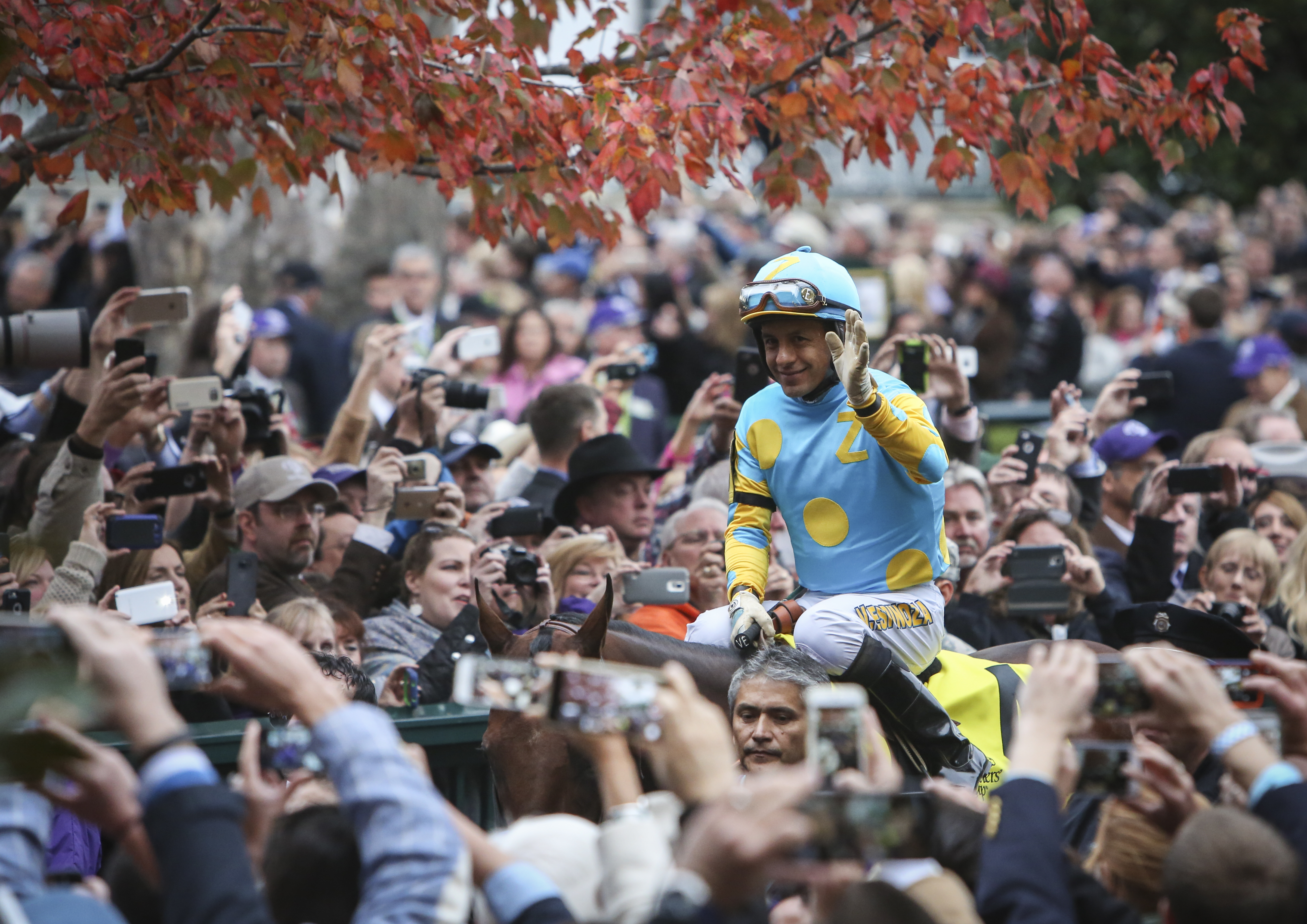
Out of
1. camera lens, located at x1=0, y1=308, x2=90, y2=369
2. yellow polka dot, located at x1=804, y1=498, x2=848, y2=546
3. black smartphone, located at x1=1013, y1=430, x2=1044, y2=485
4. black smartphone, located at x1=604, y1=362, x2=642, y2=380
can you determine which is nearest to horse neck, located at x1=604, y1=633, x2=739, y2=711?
yellow polka dot, located at x1=804, y1=498, x2=848, y2=546

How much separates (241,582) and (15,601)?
100 centimetres

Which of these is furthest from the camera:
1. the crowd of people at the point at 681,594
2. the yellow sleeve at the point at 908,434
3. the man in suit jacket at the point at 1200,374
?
the man in suit jacket at the point at 1200,374

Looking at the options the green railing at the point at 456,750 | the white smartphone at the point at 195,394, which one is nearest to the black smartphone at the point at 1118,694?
the green railing at the point at 456,750

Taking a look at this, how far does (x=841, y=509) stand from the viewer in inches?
189

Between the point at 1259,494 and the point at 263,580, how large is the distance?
5179mm

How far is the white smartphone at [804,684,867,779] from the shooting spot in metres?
2.69

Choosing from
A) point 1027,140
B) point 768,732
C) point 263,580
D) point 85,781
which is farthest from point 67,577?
point 1027,140

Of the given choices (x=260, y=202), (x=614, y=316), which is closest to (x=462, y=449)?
(x=260, y=202)

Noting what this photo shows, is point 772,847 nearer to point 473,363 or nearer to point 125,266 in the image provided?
point 473,363

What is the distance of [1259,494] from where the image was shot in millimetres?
7938

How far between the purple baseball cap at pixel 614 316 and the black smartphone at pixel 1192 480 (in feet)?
17.9

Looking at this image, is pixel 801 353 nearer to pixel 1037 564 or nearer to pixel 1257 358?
pixel 1037 564

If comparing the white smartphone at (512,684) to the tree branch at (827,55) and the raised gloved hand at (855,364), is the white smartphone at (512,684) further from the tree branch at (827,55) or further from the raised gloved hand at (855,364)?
the tree branch at (827,55)

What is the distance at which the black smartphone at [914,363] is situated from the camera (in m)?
6.93
